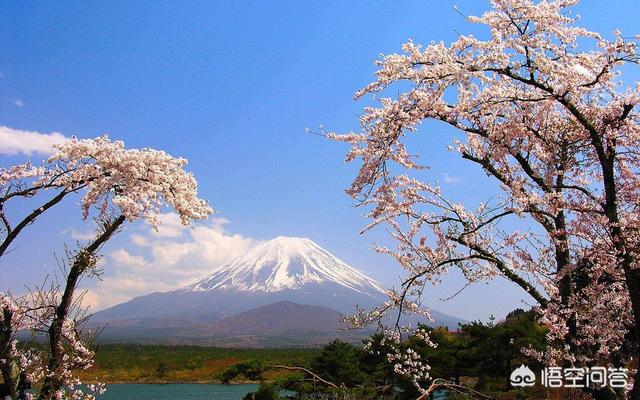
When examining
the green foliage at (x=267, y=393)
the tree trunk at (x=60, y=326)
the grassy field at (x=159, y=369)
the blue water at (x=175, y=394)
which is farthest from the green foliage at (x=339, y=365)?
the grassy field at (x=159, y=369)

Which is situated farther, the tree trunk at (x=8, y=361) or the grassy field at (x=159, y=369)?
the grassy field at (x=159, y=369)

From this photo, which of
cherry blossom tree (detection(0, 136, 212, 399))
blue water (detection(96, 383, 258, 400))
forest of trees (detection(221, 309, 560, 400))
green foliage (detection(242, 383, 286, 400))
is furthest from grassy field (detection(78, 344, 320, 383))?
cherry blossom tree (detection(0, 136, 212, 399))

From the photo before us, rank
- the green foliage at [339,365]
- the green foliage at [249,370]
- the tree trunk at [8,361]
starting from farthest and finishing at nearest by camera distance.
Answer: the green foliage at [339,365] → the green foliage at [249,370] → the tree trunk at [8,361]

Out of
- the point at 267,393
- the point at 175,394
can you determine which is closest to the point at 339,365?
the point at 267,393

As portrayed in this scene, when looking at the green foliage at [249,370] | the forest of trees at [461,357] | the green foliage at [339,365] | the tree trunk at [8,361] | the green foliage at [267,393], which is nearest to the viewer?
the tree trunk at [8,361]

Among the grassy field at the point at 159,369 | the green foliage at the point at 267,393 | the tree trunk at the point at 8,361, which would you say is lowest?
the grassy field at the point at 159,369

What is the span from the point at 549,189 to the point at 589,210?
2.16ft

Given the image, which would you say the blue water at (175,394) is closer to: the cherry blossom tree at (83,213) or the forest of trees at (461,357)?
the forest of trees at (461,357)

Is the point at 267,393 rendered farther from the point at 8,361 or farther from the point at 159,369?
the point at 159,369

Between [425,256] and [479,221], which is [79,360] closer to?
[425,256]

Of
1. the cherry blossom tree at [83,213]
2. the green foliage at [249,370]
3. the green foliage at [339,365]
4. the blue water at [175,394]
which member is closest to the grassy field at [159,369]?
the blue water at [175,394]

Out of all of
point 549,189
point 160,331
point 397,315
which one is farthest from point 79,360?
point 160,331

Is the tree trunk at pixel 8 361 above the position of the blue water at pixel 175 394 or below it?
above

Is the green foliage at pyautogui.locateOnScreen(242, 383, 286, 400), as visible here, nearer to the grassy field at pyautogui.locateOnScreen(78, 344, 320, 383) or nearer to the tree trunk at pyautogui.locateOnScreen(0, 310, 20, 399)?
the tree trunk at pyautogui.locateOnScreen(0, 310, 20, 399)
